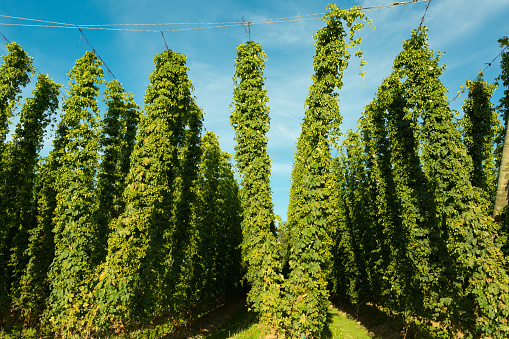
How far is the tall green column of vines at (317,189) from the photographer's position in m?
9.12

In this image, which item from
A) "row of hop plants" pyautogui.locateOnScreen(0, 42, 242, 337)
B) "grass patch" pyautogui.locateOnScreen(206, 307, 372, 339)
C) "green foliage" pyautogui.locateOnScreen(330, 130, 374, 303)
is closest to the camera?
"row of hop plants" pyautogui.locateOnScreen(0, 42, 242, 337)

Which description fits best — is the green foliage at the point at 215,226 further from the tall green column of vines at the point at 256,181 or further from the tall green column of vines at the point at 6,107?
the tall green column of vines at the point at 6,107

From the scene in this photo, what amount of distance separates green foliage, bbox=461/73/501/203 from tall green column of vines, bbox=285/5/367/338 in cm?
1161

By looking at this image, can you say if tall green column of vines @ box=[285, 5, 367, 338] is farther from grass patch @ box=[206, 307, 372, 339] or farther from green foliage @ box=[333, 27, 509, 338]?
grass patch @ box=[206, 307, 372, 339]

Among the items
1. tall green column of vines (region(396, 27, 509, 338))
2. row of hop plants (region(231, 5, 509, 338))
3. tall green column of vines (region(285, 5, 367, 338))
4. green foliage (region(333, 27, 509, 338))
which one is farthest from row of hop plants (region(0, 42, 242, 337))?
tall green column of vines (region(396, 27, 509, 338))

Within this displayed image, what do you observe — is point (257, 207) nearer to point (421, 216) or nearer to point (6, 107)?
point (421, 216)

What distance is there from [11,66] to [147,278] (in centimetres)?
1423

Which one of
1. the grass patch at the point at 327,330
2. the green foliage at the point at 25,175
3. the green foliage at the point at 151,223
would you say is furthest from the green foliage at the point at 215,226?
the green foliage at the point at 25,175

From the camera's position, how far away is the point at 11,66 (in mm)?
14984

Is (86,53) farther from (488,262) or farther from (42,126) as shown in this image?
(488,262)

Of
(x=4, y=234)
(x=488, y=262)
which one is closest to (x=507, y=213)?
(x=488, y=262)

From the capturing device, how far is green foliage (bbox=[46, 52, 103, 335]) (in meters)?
10.6

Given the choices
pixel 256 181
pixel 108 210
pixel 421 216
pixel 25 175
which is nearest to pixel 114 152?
pixel 108 210

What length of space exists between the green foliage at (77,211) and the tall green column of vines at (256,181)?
253 inches
